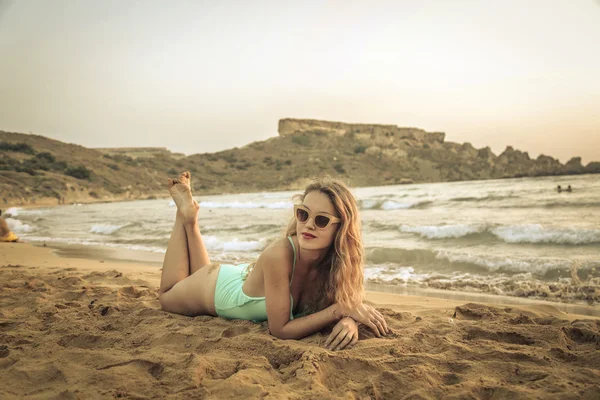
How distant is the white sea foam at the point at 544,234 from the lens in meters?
7.32

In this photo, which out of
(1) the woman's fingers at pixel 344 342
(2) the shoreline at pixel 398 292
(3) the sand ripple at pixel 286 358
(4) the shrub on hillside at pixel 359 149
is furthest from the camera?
(4) the shrub on hillside at pixel 359 149

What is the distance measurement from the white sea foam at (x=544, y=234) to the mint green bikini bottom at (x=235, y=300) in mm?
6555

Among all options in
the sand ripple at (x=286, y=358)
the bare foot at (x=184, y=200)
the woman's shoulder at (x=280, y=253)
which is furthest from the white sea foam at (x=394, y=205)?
the woman's shoulder at (x=280, y=253)

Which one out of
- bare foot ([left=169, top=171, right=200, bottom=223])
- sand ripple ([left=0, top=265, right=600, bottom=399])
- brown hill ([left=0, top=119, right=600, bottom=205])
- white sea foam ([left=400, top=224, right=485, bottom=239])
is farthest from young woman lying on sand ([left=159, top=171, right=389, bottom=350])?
brown hill ([left=0, top=119, right=600, bottom=205])

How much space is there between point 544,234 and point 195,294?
7147 millimetres

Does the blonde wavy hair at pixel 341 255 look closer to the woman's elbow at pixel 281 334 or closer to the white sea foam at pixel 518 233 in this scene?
the woman's elbow at pixel 281 334

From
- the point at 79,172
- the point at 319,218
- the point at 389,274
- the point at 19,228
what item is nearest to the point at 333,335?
the point at 319,218

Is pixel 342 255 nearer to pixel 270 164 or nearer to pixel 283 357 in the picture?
pixel 283 357

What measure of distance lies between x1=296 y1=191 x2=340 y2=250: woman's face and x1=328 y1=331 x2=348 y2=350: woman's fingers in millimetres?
586

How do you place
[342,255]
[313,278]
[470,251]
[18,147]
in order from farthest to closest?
1. [18,147]
2. [470,251]
3. [313,278]
4. [342,255]

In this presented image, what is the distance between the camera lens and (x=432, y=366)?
230cm

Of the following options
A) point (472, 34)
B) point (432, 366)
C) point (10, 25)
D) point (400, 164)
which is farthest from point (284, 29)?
point (400, 164)

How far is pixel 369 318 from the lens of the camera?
9.64 feet

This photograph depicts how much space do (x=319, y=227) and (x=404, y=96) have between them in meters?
23.5
